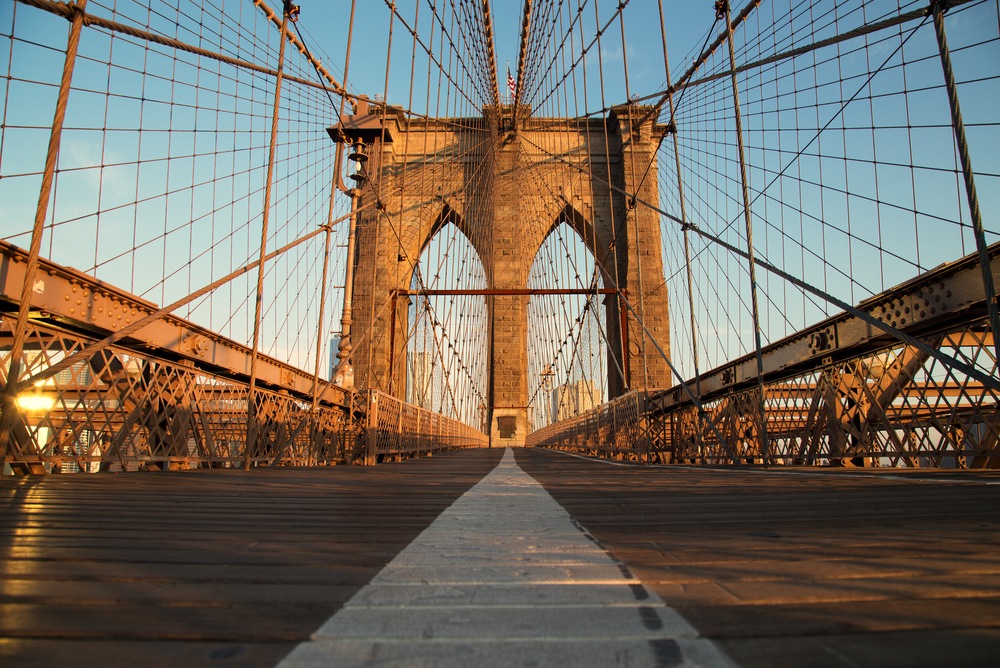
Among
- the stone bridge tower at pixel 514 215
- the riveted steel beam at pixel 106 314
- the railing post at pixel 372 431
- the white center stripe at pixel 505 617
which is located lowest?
the white center stripe at pixel 505 617

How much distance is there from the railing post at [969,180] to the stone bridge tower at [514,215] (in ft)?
50.0

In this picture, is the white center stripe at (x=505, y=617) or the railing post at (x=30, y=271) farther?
the railing post at (x=30, y=271)

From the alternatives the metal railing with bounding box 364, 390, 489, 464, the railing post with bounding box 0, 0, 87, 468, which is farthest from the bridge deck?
the metal railing with bounding box 364, 390, 489, 464

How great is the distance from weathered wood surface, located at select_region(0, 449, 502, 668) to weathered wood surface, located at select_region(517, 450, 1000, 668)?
457 millimetres

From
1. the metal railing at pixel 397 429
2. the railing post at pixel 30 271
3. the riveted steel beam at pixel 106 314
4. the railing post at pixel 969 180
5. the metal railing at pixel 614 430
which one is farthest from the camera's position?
the metal railing at pixel 614 430

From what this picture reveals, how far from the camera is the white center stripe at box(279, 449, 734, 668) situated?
58 cm

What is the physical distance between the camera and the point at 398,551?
1.13 m

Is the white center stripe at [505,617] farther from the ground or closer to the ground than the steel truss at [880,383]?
closer to the ground

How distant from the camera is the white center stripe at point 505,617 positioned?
58cm

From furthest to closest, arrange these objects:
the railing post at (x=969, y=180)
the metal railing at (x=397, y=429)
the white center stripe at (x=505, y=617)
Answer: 1. the metal railing at (x=397, y=429)
2. the railing post at (x=969, y=180)
3. the white center stripe at (x=505, y=617)

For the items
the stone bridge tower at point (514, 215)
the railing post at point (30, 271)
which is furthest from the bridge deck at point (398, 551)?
the stone bridge tower at point (514, 215)

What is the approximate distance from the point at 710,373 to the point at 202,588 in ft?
26.3

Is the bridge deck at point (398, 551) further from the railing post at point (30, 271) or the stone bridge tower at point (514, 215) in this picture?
the stone bridge tower at point (514, 215)

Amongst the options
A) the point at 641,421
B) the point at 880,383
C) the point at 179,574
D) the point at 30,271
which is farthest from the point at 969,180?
the point at 641,421
